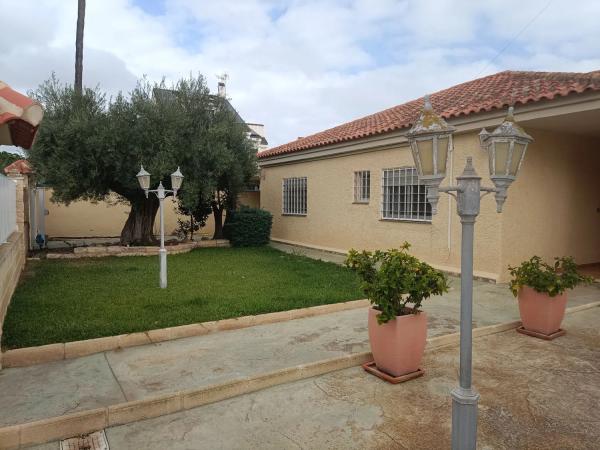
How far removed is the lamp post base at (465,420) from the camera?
2594mm

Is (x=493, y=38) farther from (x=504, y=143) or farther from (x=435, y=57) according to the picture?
(x=504, y=143)

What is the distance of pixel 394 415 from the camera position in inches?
134

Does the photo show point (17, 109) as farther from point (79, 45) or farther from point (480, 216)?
point (79, 45)

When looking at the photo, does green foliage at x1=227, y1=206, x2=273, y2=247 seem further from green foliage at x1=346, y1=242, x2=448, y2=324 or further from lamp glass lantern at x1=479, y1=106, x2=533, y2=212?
lamp glass lantern at x1=479, y1=106, x2=533, y2=212

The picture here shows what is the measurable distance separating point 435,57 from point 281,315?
28.7ft

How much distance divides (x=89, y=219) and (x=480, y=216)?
15144 millimetres

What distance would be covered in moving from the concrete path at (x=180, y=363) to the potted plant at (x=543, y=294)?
0.59 meters

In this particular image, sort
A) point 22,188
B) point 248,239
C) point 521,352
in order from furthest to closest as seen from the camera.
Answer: point 248,239, point 22,188, point 521,352

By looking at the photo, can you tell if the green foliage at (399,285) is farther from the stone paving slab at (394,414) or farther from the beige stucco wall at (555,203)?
the beige stucco wall at (555,203)

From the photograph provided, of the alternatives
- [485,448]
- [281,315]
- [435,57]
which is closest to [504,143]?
[485,448]

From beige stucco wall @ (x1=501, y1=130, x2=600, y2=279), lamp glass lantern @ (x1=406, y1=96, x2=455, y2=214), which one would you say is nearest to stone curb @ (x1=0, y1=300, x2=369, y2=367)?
lamp glass lantern @ (x1=406, y1=96, x2=455, y2=214)

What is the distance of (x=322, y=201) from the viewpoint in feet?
43.5

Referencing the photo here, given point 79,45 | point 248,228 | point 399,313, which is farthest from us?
point 79,45

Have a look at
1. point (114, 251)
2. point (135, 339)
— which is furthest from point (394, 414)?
point (114, 251)
